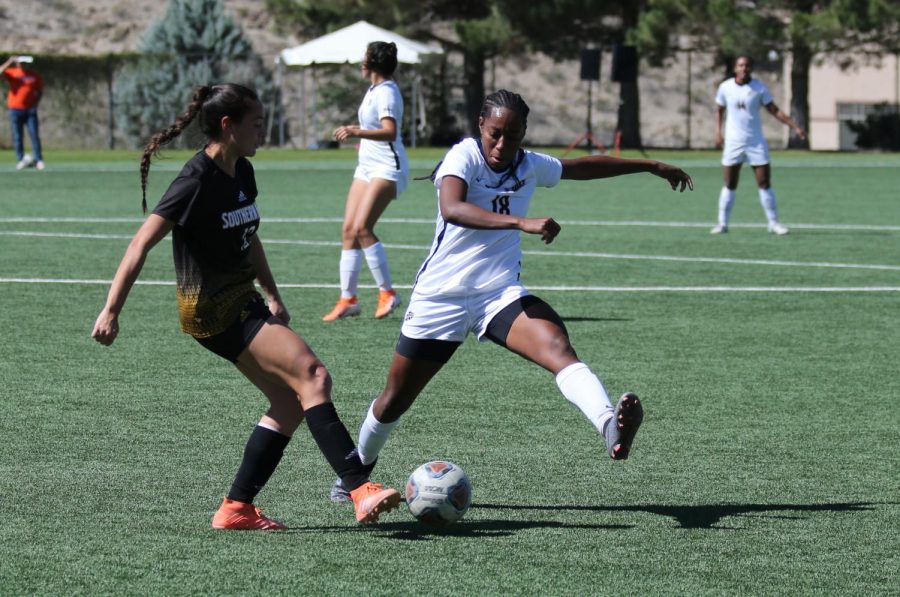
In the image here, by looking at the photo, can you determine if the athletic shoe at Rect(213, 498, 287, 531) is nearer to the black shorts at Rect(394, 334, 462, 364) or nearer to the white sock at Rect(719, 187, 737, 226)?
the black shorts at Rect(394, 334, 462, 364)

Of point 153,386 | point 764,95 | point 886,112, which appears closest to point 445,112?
point 886,112

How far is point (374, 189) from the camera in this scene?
40.9ft

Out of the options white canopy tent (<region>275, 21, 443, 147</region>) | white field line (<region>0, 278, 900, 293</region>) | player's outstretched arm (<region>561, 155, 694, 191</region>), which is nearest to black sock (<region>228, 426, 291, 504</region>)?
player's outstretched arm (<region>561, 155, 694, 191</region>)

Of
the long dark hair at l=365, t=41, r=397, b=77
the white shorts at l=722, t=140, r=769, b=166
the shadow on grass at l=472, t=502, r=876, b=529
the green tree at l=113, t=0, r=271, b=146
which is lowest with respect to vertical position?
the shadow on grass at l=472, t=502, r=876, b=529

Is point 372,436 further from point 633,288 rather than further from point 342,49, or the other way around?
point 342,49

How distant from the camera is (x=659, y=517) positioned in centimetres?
629

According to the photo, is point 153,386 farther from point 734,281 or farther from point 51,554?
point 734,281

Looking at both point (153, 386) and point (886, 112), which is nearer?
point (153, 386)

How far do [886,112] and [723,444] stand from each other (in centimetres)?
4498

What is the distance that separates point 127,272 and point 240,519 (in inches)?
41.4

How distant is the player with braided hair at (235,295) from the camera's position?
5.85m

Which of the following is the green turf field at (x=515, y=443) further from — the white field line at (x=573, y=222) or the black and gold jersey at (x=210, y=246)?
the white field line at (x=573, y=222)

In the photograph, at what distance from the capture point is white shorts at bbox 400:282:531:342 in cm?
638

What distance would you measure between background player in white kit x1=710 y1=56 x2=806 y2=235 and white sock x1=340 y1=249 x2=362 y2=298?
8.35m
